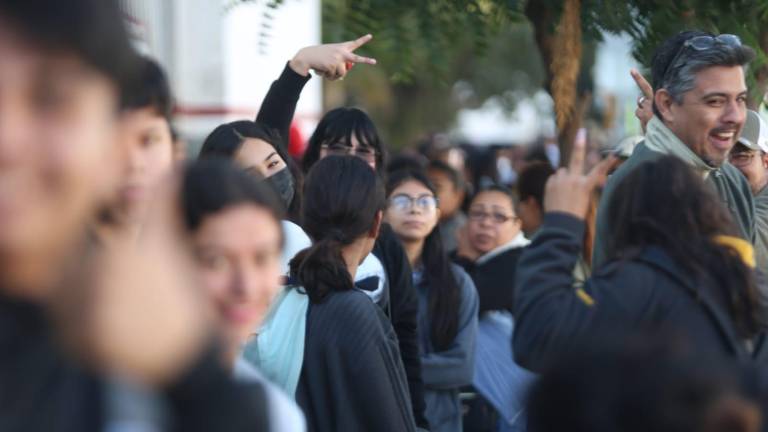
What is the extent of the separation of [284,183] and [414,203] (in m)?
1.71

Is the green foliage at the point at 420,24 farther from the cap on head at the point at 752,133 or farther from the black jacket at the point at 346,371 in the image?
the black jacket at the point at 346,371

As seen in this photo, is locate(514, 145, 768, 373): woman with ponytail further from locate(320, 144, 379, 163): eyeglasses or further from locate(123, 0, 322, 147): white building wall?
locate(123, 0, 322, 147): white building wall

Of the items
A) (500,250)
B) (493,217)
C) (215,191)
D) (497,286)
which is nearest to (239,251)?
(215,191)

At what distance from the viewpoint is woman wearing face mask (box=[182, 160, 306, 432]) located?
6.62 feet

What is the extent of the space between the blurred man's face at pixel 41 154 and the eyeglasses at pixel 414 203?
454 cm

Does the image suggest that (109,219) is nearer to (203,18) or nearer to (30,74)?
(30,74)

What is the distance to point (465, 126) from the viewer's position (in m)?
43.4

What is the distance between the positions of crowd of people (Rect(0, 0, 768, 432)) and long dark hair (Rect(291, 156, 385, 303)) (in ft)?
0.03

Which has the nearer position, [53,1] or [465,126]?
[53,1]

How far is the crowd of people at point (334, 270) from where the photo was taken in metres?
1.37

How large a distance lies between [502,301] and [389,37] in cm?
150

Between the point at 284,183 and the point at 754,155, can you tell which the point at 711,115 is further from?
the point at 284,183

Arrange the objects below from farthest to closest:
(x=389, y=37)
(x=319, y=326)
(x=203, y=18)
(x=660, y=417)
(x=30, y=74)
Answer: (x=203, y=18), (x=389, y=37), (x=319, y=326), (x=660, y=417), (x=30, y=74)

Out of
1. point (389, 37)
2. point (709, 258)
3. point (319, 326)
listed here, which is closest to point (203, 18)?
point (389, 37)
